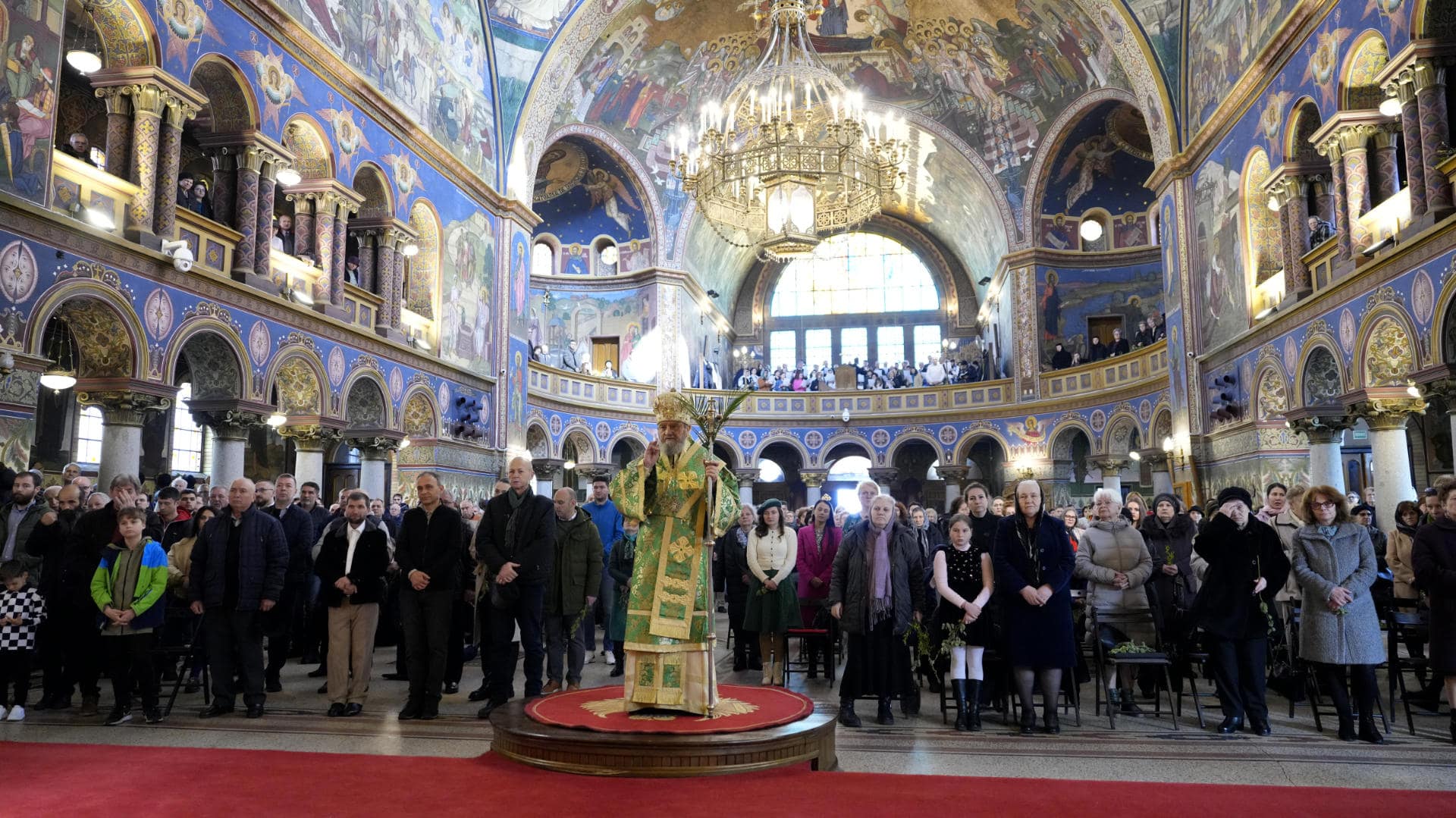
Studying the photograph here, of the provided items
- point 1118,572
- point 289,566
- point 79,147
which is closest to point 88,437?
point 79,147

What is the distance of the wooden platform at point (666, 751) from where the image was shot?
5273 mm

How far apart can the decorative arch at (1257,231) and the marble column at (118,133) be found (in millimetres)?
16860

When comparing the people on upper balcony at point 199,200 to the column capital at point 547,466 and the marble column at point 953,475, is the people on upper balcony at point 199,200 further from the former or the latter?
the marble column at point 953,475

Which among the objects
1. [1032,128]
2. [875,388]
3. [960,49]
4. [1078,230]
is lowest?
[875,388]

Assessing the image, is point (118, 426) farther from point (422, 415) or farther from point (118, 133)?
point (422, 415)

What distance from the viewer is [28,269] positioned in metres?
10.1

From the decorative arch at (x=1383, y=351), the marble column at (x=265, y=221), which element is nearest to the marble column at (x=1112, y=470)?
the decorative arch at (x=1383, y=351)

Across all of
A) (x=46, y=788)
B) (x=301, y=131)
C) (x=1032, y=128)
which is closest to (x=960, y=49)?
(x=1032, y=128)

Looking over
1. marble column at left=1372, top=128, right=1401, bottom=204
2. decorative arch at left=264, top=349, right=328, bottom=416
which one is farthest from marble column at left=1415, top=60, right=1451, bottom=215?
decorative arch at left=264, top=349, right=328, bottom=416

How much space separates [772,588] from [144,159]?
939cm

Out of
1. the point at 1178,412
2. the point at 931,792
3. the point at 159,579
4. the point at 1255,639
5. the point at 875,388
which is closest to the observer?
the point at 931,792

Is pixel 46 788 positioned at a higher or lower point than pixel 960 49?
lower

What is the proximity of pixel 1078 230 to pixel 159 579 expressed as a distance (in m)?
25.8

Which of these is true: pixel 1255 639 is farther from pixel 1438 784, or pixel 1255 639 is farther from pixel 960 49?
pixel 960 49
